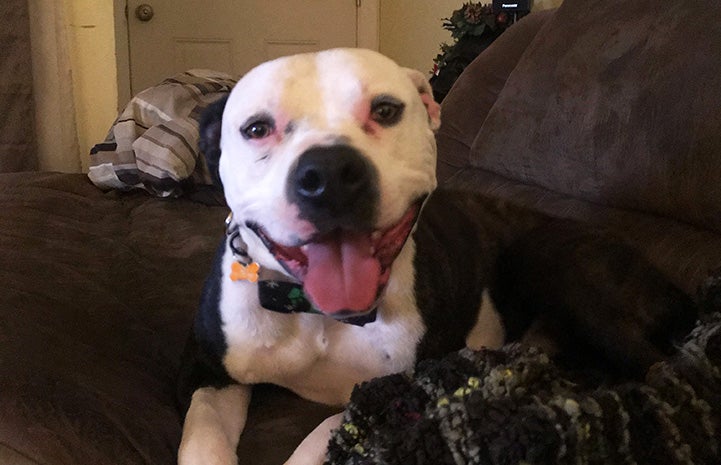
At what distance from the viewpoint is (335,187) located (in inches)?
42.0

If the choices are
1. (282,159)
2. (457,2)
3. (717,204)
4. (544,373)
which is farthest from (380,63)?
(457,2)

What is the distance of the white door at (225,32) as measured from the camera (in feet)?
15.1

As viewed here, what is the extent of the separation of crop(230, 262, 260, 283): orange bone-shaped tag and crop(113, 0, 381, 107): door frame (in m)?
3.35

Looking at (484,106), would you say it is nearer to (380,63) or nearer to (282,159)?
(380,63)

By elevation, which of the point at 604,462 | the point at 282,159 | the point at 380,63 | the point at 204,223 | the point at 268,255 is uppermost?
the point at 380,63

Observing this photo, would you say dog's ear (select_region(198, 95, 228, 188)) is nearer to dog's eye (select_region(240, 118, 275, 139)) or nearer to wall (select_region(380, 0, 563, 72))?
dog's eye (select_region(240, 118, 275, 139))

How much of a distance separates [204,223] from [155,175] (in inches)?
14.0

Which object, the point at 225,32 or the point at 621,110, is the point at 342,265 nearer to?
the point at 621,110

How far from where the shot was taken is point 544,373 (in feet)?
3.48

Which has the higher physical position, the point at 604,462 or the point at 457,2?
the point at 457,2

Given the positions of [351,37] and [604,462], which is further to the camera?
[351,37]

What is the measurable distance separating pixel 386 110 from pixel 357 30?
4.10m

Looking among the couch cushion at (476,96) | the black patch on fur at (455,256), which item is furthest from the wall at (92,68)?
the black patch on fur at (455,256)

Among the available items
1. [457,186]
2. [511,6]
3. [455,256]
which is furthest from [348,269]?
[511,6]
